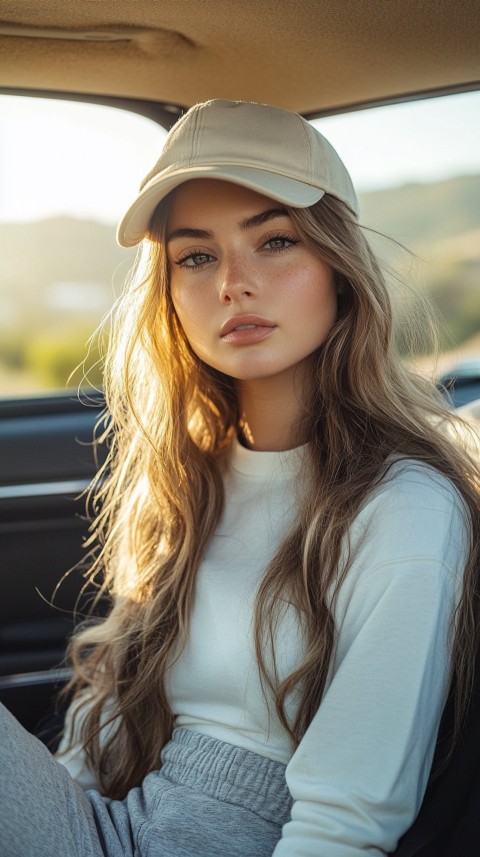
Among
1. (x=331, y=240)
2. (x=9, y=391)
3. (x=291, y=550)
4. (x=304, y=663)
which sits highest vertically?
(x=331, y=240)

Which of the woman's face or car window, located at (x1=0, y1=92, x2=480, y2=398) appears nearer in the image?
the woman's face

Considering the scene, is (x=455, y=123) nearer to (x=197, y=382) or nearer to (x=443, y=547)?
(x=197, y=382)

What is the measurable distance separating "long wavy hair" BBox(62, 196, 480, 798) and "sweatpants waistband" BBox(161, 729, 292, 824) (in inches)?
3.9

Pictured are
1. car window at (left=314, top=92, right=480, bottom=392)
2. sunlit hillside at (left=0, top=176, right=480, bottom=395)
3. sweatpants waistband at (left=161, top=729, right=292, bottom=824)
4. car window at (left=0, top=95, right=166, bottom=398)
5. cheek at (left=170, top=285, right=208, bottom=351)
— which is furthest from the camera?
sunlit hillside at (left=0, top=176, right=480, bottom=395)

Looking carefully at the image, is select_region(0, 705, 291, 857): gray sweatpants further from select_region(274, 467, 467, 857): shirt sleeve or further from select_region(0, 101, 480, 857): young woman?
select_region(274, 467, 467, 857): shirt sleeve

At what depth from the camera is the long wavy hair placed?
1.58 meters

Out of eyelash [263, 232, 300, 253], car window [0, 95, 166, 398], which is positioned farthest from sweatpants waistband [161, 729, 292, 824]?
car window [0, 95, 166, 398]

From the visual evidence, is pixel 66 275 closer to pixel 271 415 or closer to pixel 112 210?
pixel 112 210

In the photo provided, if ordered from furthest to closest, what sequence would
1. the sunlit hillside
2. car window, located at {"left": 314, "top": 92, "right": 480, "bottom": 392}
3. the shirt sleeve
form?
the sunlit hillside, car window, located at {"left": 314, "top": 92, "right": 480, "bottom": 392}, the shirt sleeve

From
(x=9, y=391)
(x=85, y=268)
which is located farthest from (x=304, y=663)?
(x=85, y=268)

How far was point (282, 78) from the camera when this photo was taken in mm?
2059

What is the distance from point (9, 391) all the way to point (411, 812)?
6.56ft

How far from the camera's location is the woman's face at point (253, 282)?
A: 1.70 m

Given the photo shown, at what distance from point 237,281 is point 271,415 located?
34 cm
